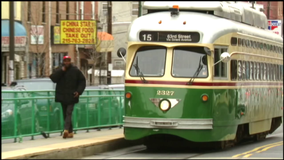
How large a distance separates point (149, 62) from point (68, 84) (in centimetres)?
191

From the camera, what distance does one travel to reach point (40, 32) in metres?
46.4

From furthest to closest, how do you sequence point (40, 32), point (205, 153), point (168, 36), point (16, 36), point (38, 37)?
point (40, 32) → point (38, 37) → point (16, 36) → point (205, 153) → point (168, 36)

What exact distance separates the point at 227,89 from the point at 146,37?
6.45 feet

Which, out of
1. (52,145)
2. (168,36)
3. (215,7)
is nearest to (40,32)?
(215,7)

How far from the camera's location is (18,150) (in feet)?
43.5

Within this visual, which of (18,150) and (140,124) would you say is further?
Result: (140,124)

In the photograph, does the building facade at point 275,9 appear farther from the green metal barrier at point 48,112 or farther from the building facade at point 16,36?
the green metal barrier at point 48,112

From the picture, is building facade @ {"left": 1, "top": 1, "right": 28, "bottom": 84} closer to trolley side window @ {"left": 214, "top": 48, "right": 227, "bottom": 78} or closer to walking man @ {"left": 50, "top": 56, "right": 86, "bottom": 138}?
walking man @ {"left": 50, "top": 56, "right": 86, "bottom": 138}

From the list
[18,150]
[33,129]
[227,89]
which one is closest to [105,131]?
[33,129]

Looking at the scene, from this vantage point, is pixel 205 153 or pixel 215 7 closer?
pixel 205 153

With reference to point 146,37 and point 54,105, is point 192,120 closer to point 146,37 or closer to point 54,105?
point 146,37

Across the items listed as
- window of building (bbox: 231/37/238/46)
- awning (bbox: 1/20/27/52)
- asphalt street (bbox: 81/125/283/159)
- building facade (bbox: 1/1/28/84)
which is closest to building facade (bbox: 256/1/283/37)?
building facade (bbox: 1/1/28/84)

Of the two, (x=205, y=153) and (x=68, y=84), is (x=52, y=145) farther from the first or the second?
(x=205, y=153)

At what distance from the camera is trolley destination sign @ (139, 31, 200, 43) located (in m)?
15.0
